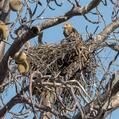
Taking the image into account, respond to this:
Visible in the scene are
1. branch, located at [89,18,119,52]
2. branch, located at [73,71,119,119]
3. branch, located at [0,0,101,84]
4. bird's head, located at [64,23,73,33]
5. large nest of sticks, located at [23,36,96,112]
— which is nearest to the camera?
branch, located at [73,71,119,119]

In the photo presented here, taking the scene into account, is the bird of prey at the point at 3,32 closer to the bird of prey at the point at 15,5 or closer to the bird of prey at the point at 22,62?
the bird of prey at the point at 22,62

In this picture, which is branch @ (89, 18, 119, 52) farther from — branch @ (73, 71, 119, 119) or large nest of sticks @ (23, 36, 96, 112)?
branch @ (73, 71, 119, 119)

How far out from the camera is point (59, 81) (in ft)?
13.7

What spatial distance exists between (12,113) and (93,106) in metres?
0.75

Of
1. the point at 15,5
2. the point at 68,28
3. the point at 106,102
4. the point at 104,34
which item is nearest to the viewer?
the point at 106,102

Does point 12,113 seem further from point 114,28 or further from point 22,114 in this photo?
point 114,28

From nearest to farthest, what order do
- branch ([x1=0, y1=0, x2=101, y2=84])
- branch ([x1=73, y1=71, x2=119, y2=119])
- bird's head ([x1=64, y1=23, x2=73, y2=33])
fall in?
branch ([x1=73, y1=71, x2=119, y2=119]), branch ([x1=0, y1=0, x2=101, y2=84]), bird's head ([x1=64, y1=23, x2=73, y2=33])

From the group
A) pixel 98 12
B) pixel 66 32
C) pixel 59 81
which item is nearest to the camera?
pixel 59 81

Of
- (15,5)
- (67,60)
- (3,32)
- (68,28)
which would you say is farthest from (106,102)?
(68,28)

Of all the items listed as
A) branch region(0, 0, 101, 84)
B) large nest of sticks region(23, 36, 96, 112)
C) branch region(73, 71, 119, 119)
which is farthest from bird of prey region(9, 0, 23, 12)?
large nest of sticks region(23, 36, 96, 112)

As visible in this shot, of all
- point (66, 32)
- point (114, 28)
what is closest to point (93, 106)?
point (114, 28)

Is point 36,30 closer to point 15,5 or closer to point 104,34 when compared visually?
point 15,5

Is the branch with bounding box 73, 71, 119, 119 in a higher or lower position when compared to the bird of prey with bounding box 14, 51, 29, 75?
lower

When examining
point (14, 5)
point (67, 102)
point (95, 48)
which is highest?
point (14, 5)
